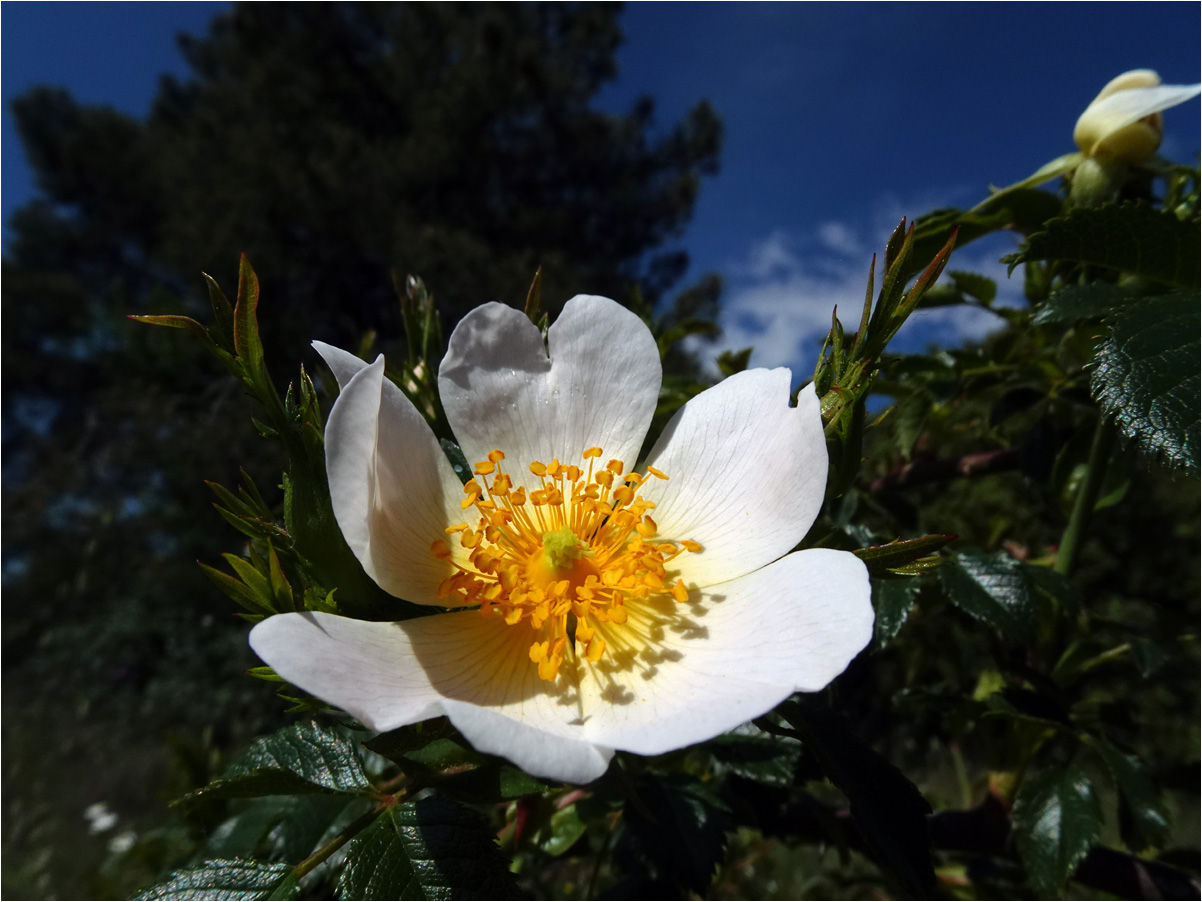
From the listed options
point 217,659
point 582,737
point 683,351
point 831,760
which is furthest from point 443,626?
point 683,351

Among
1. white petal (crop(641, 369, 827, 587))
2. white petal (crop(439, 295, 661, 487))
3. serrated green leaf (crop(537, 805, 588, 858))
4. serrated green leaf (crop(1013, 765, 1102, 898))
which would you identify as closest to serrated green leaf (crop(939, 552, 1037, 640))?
serrated green leaf (crop(1013, 765, 1102, 898))

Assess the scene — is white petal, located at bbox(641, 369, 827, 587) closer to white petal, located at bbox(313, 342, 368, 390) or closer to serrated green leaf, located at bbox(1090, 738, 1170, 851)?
white petal, located at bbox(313, 342, 368, 390)

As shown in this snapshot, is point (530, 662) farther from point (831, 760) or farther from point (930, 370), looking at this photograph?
point (930, 370)

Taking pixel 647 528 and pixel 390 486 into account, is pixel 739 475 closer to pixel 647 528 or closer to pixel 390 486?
pixel 647 528

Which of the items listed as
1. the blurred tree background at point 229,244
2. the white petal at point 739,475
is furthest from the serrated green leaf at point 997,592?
the blurred tree background at point 229,244

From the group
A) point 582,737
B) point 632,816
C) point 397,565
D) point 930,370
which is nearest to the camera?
point 582,737

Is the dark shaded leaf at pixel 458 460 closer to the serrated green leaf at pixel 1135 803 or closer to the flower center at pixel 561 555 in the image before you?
the flower center at pixel 561 555
